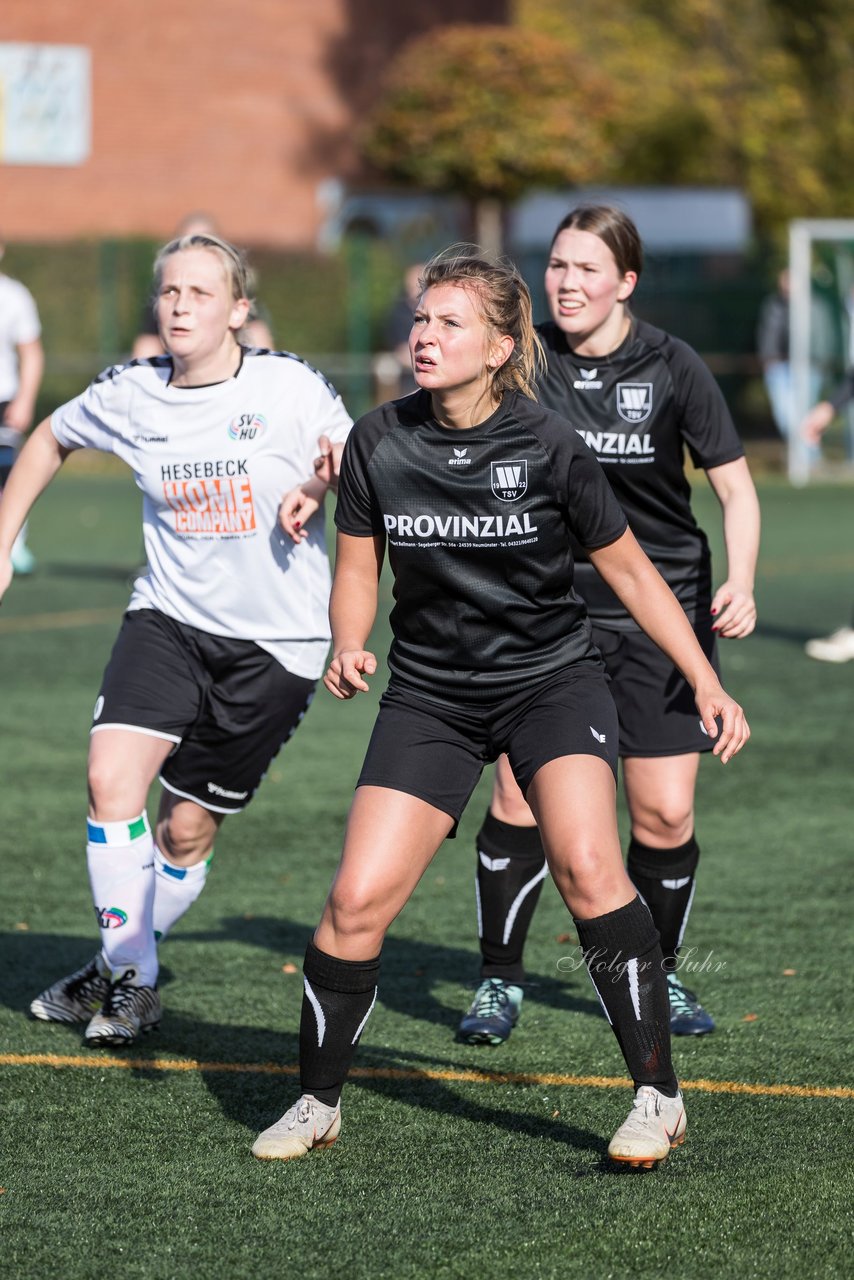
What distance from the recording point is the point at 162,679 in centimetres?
503

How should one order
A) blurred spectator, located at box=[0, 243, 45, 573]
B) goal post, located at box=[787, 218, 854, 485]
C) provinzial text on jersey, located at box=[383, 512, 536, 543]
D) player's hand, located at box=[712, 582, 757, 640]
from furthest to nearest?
goal post, located at box=[787, 218, 854, 485]
blurred spectator, located at box=[0, 243, 45, 573]
player's hand, located at box=[712, 582, 757, 640]
provinzial text on jersey, located at box=[383, 512, 536, 543]

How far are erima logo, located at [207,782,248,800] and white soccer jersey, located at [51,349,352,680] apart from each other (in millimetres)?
369

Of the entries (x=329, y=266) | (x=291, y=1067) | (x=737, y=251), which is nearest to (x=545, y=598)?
(x=291, y=1067)

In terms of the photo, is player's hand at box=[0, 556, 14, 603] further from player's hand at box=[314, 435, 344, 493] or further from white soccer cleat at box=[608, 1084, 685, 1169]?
white soccer cleat at box=[608, 1084, 685, 1169]

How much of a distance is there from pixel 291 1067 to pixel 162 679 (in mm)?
1047

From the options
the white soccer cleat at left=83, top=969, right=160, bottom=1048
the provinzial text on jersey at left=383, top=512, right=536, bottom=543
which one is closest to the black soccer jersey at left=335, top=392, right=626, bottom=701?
the provinzial text on jersey at left=383, top=512, right=536, bottom=543

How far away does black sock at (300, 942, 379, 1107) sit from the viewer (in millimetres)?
4051

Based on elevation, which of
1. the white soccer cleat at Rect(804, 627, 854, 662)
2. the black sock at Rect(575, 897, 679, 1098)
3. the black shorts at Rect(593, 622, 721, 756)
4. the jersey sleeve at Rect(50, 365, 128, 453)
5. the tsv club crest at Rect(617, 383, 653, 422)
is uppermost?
the tsv club crest at Rect(617, 383, 653, 422)

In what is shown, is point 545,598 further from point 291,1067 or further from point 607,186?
point 607,186

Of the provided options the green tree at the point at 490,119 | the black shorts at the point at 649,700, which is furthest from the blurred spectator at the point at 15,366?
the green tree at the point at 490,119

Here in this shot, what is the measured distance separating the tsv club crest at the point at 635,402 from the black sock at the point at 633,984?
1.56m

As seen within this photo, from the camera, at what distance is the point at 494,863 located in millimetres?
5219

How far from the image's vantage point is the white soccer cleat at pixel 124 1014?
4.92 meters

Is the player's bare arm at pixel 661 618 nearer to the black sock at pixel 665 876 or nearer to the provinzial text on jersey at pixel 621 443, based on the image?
the provinzial text on jersey at pixel 621 443
